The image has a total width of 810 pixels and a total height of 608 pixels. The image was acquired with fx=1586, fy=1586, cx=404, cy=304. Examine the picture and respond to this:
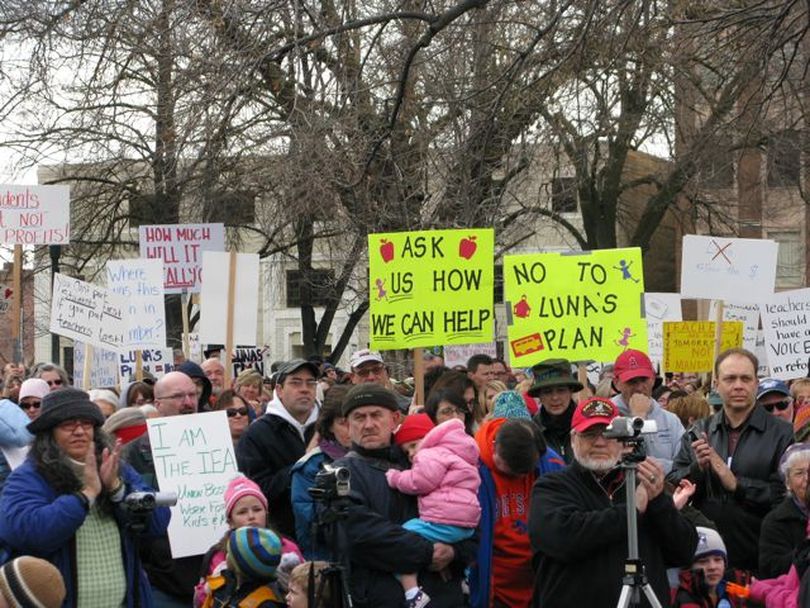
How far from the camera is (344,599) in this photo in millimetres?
6098

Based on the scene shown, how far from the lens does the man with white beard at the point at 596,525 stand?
6453 millimetres

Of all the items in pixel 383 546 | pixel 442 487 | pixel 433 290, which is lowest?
pixel 383 546

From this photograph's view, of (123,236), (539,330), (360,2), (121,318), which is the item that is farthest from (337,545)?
(123,236)

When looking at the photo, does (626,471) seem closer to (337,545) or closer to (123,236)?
(337,545)

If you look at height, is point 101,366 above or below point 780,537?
above

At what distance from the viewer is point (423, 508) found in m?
6.82

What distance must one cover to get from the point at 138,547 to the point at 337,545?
89cm

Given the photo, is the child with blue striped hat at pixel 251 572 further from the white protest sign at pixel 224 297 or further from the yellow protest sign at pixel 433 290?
the white protest sign at pixel 224 297

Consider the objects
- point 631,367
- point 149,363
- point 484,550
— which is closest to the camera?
point 484,550

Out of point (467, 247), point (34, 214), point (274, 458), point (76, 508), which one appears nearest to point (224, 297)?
point (467, 247)

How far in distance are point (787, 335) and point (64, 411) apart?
9.20 m

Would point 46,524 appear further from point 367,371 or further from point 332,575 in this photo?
point 367,371

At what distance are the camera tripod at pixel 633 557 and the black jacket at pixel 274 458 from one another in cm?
212

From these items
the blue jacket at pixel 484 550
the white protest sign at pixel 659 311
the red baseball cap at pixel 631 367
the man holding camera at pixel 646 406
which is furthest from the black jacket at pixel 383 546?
the white protest sign at pixel 659 311
